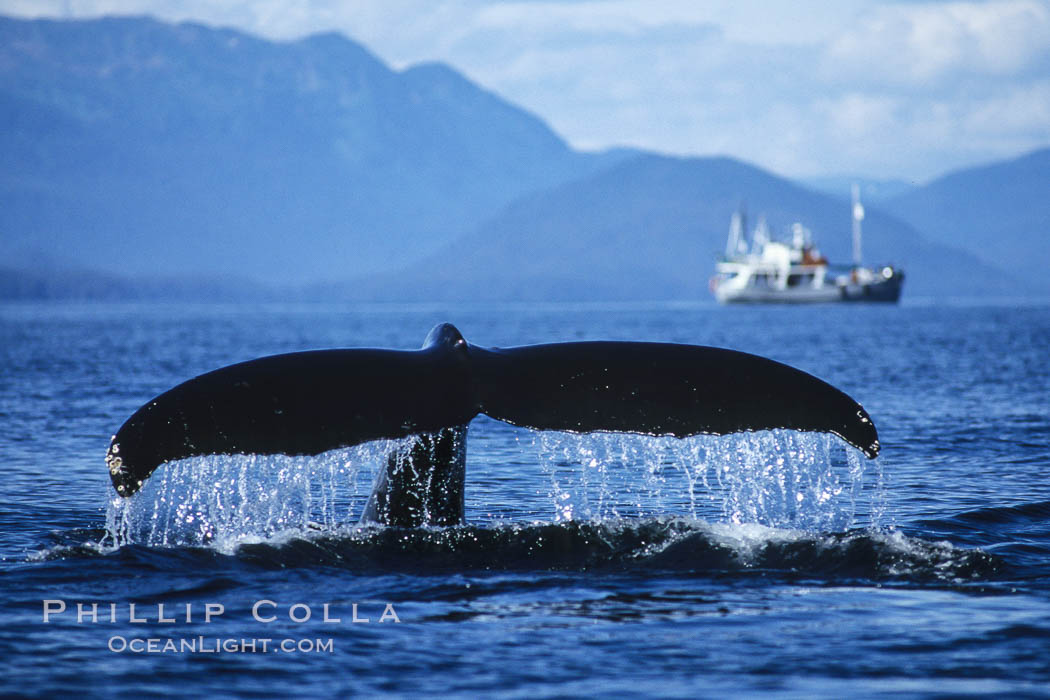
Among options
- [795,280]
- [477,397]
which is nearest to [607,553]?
[477,397]

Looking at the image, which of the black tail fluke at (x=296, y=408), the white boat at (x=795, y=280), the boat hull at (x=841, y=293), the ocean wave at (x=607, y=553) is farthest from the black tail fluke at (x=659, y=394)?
the boat hull at (x=841, y=293)

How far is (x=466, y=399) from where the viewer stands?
6.35m

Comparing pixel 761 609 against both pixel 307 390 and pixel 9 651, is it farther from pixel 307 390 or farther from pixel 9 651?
pixel 9 651

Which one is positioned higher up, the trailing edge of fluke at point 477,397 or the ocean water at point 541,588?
the trailing edge of fluke at point 477,397

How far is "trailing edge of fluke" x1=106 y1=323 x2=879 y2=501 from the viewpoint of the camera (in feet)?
19.3

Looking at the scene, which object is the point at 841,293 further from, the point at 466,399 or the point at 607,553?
the point at 466,399

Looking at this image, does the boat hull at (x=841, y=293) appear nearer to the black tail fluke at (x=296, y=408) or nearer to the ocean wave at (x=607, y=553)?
the ocean wave at (x=607, y=553)

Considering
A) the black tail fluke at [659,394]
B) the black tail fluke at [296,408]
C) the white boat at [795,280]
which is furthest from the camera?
the white boat at [795,280]

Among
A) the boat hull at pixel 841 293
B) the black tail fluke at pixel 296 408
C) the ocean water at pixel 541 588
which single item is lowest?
the ocean water at pixel 541 588

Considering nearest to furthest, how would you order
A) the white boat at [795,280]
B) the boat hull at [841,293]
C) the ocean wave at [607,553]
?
the ocean wave at [607,553] < the boat hull at [841,293] < the white boat at [795,280]

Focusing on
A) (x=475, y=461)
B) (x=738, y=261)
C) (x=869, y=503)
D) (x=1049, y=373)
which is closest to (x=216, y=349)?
(x=1049, y=373)

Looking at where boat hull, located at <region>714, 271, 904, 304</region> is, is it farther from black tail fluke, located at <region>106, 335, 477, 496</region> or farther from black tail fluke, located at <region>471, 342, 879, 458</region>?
black tail fluke, located at <region>106, 335, 477, 496</region>

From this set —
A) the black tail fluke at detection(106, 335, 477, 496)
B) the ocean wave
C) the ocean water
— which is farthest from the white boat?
the black tail fluke at detection(106, 335, 477, 496)

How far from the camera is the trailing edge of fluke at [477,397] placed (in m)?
5.88
